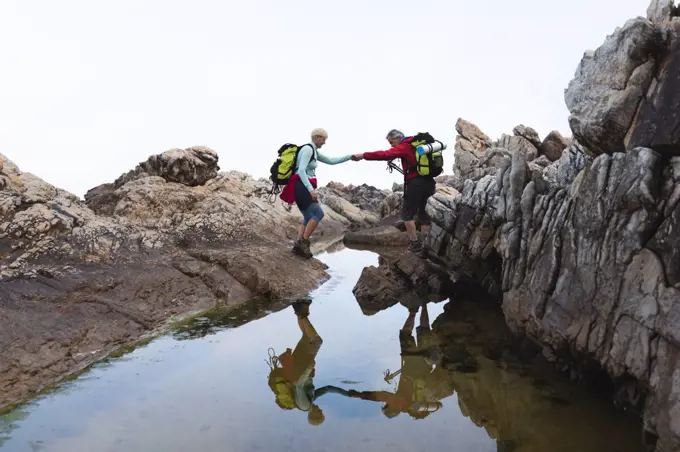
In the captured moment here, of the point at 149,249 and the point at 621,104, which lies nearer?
the point at 621,104

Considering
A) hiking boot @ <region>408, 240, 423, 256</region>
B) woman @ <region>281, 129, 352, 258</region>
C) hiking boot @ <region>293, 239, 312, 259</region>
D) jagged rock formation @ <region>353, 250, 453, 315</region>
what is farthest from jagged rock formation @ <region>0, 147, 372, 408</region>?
hiking boot @ <region>408, 240, 423, 256</region>

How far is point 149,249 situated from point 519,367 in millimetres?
10018

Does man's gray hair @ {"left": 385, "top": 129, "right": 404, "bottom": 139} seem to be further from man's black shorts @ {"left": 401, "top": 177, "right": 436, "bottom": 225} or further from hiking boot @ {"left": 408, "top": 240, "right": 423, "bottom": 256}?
hiking boot @ {"left": 408, "top": 240, "right": 423, "bottom": 256}

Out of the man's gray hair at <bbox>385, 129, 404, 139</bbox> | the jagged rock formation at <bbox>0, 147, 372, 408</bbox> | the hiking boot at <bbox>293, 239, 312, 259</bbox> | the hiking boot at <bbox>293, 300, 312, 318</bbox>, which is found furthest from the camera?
the hiking boot at <bbox>293, 239, 312, 259</bbox>

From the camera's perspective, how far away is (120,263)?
1270cm

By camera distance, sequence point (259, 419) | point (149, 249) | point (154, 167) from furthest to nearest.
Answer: point (154, 167) < point (149, 249) < point (259, 419)

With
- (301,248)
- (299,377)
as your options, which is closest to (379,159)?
(301,248)

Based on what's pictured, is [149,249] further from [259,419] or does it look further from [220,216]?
[259,419]

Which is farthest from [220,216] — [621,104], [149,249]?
[621,104]

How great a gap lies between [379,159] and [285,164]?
9.27 ft

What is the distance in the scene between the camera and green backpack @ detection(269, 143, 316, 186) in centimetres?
1537

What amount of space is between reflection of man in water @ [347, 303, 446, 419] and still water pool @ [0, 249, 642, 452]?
29 millimetres

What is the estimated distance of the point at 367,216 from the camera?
38.8 metres

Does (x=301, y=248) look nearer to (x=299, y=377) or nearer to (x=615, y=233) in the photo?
(x=299, y=377)
